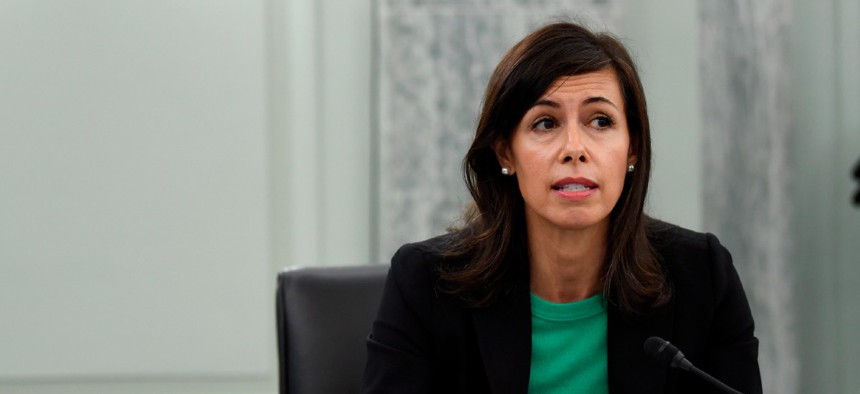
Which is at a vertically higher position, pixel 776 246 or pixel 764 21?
pixel 764 21

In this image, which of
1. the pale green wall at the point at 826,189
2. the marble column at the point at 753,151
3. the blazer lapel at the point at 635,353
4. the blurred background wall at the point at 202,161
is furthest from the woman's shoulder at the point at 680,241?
the pale green wall at the point at 826,189

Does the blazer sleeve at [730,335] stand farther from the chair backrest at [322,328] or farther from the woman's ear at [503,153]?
the chair backrest at [322,328]

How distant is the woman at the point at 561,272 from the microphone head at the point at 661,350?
21 cm

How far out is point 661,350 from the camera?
114 cm

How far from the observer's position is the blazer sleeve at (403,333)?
Result: 53.8 inches

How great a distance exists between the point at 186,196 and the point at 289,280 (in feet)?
4.36

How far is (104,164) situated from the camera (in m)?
2.78

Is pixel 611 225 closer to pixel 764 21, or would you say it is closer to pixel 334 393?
pixel 334 393

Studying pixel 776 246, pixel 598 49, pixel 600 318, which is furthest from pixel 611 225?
pixel 776 246

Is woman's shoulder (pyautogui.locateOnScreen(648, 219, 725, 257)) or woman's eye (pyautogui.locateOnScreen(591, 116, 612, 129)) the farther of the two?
woman's shoulder (pyautogui.locateOnScreen(648, 219, 725, 257))

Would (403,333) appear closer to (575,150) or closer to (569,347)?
(569,347)

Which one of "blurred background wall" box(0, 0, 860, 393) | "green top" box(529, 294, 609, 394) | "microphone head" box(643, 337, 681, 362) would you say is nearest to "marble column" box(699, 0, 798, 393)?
"blurred background wall" box(0, 0, 860, 393)

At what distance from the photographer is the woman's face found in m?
1.30

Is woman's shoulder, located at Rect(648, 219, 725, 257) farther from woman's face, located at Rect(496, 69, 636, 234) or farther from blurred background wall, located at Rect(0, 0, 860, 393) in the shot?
blurred background wall, located at Rect(0, 0, 860, 393)
